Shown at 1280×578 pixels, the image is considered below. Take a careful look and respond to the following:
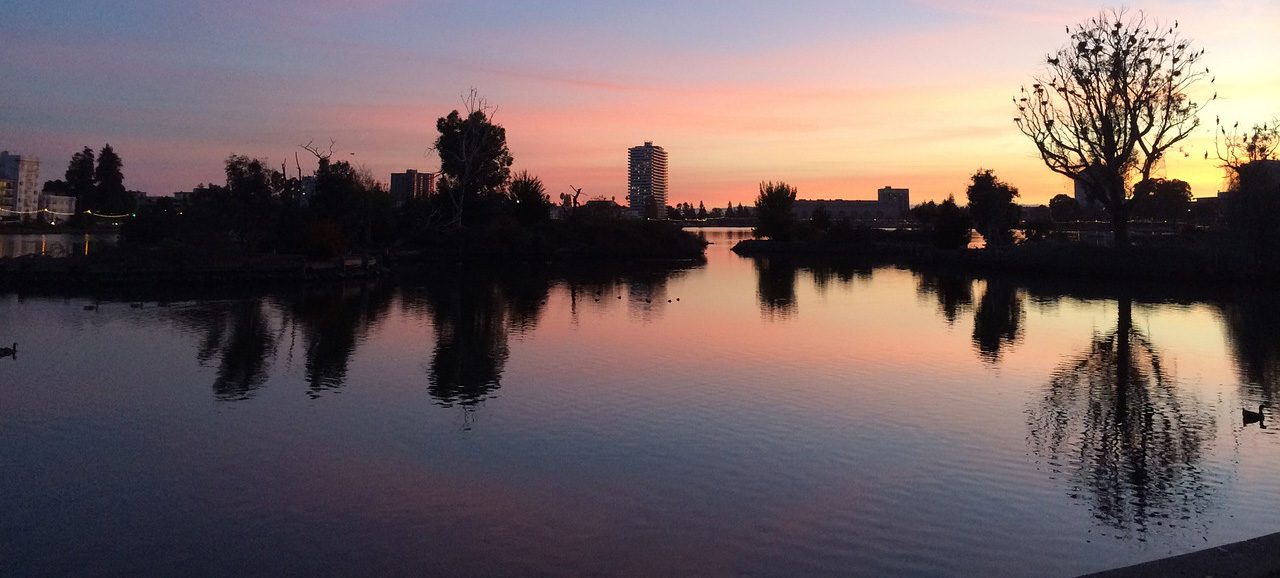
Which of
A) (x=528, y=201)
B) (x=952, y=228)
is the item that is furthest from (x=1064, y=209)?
(x=528, y=201)

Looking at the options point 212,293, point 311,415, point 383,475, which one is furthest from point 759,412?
point 212,293

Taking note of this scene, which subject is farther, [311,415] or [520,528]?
[311,415]

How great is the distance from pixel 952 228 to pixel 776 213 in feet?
105

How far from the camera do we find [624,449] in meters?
13.4

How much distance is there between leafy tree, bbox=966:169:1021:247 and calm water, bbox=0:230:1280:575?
173 feet

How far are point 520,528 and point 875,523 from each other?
4153 millimetres

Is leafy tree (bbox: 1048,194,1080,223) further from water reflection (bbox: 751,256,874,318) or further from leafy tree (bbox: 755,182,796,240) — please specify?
water reflection (bbox: 751,256,874,318)

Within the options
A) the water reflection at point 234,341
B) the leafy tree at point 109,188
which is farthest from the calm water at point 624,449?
the leafy tree at point 109,188

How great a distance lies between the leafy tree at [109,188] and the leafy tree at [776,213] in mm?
106897

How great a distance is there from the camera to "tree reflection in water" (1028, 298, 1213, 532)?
10820 mm

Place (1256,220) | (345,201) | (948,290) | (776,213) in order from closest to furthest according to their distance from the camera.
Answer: (1256,220) < (948,290) < (345,201) < (776,213)

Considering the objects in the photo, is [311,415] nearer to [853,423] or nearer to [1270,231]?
[853,423]

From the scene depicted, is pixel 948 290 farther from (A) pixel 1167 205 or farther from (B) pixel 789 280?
(A) pixel 1167 205

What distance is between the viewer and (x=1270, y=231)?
44438mm
